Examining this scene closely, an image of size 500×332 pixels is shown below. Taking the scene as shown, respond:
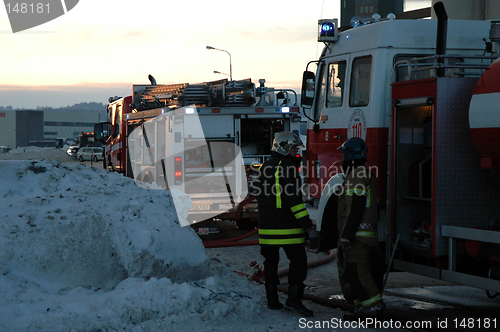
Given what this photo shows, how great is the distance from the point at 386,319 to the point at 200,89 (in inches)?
310

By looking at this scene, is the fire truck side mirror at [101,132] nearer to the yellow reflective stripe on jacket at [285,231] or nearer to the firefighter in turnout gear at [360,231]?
the yellow reflective stripe on jacket at [285,231]

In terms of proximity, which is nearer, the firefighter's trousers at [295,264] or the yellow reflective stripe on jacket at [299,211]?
the yellow reflective stripe on jacket at [299,211]

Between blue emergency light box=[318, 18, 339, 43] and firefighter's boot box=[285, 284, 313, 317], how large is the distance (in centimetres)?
324

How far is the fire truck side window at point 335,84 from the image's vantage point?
722 centimetres

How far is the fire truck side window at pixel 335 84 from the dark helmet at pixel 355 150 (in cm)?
134

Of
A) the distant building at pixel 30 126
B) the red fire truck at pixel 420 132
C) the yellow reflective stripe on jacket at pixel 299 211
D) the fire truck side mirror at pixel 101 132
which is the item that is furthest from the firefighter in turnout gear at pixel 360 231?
the distant building at pixel 30 126

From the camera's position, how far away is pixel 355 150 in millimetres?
5922

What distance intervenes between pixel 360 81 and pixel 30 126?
135 meters

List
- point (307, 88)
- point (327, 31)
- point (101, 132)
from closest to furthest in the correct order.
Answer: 1. point (327, 31)
2. point (307, 88)
3. point (101, 132)

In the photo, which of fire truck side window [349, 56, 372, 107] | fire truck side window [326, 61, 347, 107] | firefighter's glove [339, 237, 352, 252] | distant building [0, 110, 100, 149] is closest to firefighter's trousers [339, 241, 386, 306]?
firefighter's glove [339, 237, 352, 252]

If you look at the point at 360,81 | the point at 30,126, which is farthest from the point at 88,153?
the point at 30,126

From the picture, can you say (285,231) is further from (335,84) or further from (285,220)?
(335,84)

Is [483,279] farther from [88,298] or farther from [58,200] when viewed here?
[58,200]

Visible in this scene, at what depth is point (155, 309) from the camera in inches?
224
